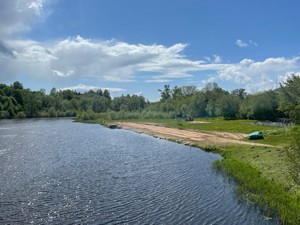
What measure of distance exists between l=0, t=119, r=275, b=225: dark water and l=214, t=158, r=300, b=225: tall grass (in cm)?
129

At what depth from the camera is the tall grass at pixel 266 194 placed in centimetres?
2509

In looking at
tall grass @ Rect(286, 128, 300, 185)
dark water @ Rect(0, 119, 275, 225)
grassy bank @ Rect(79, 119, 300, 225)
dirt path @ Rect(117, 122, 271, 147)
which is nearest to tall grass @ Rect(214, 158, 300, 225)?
grassy bank @ Rect(79, 119, 300, 225)

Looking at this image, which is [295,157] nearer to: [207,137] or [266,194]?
[266,194]

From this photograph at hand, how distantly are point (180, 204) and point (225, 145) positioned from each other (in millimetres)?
36324

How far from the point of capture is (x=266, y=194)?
97.7ft

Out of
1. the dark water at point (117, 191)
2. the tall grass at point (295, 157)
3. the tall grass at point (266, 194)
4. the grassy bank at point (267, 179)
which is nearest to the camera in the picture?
the tall grass at point (266, 194)

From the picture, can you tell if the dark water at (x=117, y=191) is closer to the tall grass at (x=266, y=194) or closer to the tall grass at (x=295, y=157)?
the tall grass at (x=266, y=194)

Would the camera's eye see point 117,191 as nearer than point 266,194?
No

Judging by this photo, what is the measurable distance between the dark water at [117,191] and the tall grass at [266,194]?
1.29 m

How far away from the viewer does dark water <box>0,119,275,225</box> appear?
26031 mm

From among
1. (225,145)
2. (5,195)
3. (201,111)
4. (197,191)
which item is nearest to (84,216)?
(5,195)

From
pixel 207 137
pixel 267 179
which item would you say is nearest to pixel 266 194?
pixel 267 179

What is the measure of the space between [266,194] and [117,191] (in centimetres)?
1404

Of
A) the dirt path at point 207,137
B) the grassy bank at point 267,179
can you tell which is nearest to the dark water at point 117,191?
the grassy bank at point 267,179
